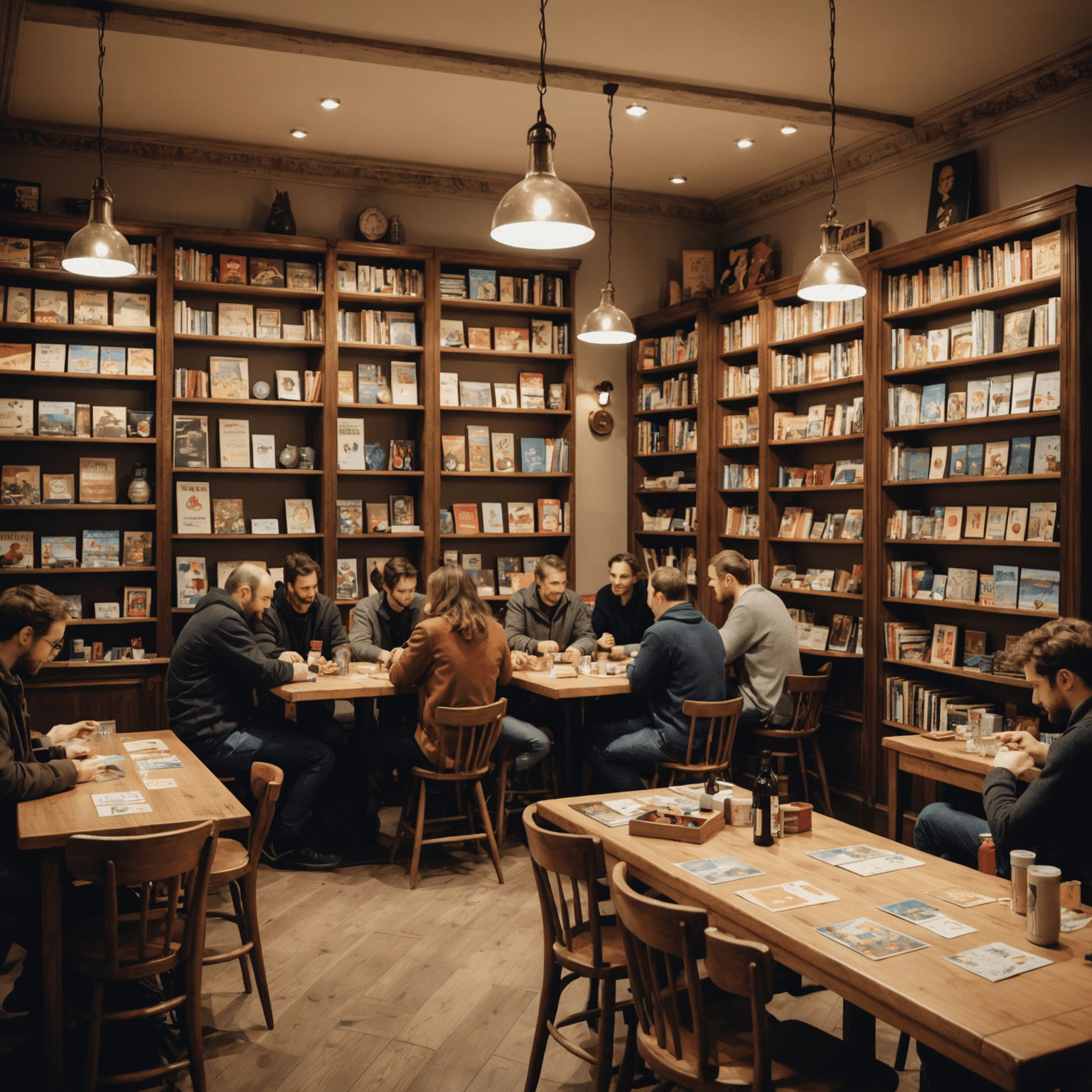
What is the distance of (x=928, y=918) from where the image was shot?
2291 millimetres

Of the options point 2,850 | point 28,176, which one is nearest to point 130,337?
point 28,176

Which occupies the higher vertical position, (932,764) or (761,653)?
(761,653)

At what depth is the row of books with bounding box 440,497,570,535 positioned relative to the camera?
6906 mm

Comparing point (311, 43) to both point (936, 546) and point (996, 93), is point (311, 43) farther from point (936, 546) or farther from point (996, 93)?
point (936, 546)

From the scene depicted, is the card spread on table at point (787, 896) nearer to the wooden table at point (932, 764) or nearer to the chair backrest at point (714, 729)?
the wooden table at point (932, 764)

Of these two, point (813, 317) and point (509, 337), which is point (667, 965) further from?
point (509, 337)

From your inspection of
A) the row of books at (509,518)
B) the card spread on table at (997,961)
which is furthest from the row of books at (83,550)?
the card spread on table at (997,961)

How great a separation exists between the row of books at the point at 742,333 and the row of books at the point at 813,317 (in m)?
0.14

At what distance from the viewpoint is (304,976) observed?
3.65 meters

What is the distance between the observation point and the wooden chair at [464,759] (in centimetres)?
455

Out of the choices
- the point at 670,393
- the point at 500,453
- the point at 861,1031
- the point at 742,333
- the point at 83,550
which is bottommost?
the point at 861,1031

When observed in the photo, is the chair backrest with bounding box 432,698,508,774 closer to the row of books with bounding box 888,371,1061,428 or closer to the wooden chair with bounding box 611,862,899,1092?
the wooden chair with bounding box 611,862,899,1092

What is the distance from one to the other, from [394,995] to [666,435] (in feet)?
Answer: 15.7

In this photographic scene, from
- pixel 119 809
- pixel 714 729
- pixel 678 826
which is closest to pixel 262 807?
pixel 119 809
